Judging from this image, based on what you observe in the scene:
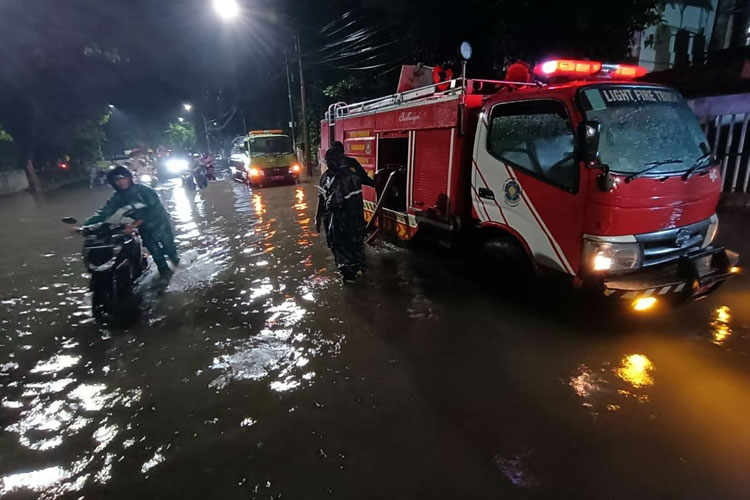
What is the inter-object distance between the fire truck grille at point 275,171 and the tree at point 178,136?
40.5 metres

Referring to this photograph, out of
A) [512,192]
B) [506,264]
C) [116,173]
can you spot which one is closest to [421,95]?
[512,192]

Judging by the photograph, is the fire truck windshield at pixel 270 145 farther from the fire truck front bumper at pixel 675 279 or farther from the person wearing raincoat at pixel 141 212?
the fire truck front bumper at pixel 675 279

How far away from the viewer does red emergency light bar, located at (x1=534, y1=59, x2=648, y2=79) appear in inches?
156

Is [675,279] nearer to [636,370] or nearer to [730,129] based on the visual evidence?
[636,370]

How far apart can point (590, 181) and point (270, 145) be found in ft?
49.4

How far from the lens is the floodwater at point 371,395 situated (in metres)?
2.39

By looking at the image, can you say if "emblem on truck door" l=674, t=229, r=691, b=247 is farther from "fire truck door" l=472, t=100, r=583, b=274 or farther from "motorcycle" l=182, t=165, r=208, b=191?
"motorcycle" l=182, t=165, r=208, b=191

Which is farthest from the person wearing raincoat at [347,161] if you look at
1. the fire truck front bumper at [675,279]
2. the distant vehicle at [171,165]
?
the distant vehicle at [171,165]

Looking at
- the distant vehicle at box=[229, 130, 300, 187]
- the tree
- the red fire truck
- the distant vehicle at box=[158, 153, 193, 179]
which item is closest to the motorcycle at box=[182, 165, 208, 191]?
the distant vehicle at box=[229, 130, 300, 187]

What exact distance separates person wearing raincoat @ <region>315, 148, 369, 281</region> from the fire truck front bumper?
9.92 ft

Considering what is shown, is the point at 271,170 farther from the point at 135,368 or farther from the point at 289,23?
the point at 135,368

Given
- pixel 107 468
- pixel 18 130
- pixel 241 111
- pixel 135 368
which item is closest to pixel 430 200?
pixel 135 368

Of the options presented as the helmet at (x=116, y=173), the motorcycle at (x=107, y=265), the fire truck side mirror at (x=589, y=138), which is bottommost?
the motorcycle at (x=107, y=265)

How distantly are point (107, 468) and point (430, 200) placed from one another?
4133 millimetres
